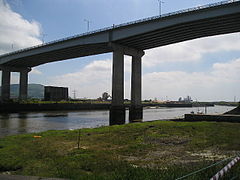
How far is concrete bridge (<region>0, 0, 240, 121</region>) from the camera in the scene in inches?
1412

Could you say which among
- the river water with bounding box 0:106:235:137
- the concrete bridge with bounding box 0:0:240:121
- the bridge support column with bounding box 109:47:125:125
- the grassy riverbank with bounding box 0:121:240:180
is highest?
the concrete bridge with bounding box 0:0:240:121

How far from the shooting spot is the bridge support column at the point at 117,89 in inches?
1750

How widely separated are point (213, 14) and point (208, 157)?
3151 centimetres

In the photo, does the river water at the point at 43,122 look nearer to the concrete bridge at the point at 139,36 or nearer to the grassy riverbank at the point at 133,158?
the concrete bridge at the point at 139,36

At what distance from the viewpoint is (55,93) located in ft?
341

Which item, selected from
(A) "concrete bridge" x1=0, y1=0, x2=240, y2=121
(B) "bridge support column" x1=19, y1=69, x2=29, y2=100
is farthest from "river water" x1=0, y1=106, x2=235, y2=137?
(B) "bridge support column" x1=19, y1=69, x2=29, y2=100

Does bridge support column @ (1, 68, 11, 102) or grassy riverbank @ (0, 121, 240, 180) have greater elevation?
bridge support column @ (1, 68, 11, 102)

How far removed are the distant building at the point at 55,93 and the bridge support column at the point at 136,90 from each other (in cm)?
6155

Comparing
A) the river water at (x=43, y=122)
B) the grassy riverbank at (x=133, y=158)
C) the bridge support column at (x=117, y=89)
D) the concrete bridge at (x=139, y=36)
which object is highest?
the concrete bridge at (x=139, y=36)

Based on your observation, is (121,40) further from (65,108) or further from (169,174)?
(65,108)

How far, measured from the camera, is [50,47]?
5894cm

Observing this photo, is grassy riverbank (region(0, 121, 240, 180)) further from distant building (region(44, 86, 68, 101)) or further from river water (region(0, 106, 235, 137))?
distant building (region(44, 86, 68, 101))

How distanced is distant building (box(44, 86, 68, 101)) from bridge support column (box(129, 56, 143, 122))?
6155 centimetres

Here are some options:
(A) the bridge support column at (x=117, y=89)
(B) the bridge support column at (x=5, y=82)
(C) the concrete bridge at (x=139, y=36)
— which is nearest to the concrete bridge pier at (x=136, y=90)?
(C) the concrete bridge at (x=139, y=36)
